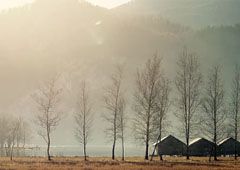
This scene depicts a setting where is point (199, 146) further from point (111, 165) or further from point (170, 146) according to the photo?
point (111, 165)

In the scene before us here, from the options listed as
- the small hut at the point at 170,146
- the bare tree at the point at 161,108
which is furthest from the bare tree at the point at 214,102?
the small hut at the point at 170,146

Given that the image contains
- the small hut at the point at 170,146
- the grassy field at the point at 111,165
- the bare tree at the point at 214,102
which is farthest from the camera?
the small hut at the point at 170,146

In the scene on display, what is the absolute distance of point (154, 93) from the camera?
70875 millimetres

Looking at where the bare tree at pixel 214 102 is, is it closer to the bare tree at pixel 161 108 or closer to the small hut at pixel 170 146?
the bare tree at pixel 161 108

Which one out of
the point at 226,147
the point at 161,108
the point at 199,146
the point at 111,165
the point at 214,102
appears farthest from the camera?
the point at 199,146

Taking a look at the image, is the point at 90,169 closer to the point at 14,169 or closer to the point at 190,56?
the point at 14,169

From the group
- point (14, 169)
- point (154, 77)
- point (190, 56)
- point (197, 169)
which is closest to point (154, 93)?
point (154, 77)

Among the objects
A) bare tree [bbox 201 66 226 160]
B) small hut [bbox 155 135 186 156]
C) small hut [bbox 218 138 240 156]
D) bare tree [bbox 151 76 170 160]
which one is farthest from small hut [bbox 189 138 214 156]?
bare tree [bbox 151 76 170 160]

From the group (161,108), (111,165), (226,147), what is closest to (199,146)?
(226,147)

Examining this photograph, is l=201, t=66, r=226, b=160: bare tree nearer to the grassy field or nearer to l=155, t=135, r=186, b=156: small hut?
the grassy field

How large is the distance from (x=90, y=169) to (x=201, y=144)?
78.9 m

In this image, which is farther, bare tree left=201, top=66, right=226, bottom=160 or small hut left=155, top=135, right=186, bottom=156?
small hut left=155, top=135, right=186, bottom=156

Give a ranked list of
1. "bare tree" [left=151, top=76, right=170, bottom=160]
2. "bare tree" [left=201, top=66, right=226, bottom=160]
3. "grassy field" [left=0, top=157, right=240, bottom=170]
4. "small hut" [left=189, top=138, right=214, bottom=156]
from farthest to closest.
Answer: "small hut" [left=189, top=138, right=214, bottom=156] → "bare tree" [left=201, top=66, right=226, bottom=160] → "bare tree" [left=151, top=76, right=170, bottom=160] → "grassy field" [left=0, top=157, right=240, bottom=170]

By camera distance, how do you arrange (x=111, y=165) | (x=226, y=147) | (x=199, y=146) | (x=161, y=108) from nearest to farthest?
(x=111, y=165) < (x=161, y=108) < (x=226, y=147) < (x=199, y=146)
